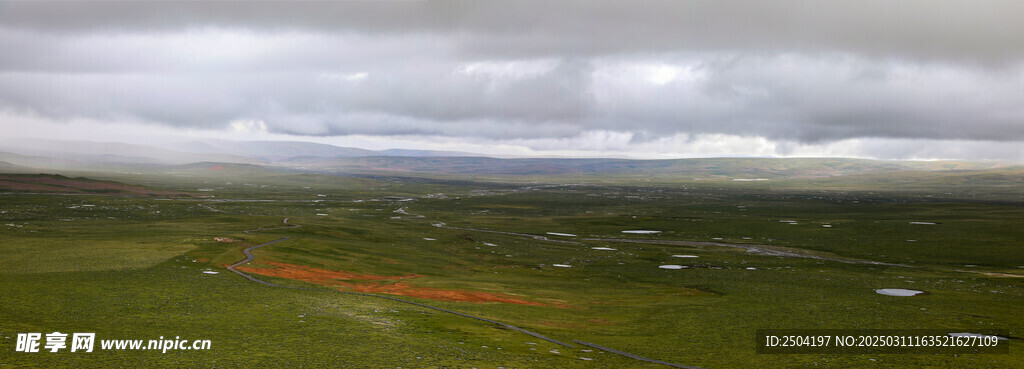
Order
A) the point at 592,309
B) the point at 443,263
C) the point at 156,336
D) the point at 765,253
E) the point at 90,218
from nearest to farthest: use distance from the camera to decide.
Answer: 1. the point at 156,336
2. the point at 592,309
3. the point at 443,263
4. the point at 765,253
5. the point at 90,218

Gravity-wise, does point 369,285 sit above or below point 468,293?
above

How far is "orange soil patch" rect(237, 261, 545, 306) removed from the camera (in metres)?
55.4

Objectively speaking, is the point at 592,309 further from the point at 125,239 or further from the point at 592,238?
the point at 592,238

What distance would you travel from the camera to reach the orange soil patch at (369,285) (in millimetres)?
55366

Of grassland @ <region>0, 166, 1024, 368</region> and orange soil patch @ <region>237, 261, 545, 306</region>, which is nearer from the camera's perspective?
grassland @ <region>0, 166, 1024, 368</region>

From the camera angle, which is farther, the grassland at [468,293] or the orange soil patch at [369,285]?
the orange soil patch at [369,285]

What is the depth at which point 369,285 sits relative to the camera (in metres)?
60.8

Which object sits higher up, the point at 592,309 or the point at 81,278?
the point at 81,278

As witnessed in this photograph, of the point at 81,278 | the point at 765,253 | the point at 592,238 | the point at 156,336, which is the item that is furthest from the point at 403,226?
the point at 156,336

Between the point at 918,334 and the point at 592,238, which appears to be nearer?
the point at 918,334

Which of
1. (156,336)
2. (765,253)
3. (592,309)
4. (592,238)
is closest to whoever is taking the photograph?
(156,336)

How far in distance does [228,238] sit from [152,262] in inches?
1052

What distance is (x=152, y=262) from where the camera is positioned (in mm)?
58188

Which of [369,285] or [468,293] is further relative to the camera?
[369,285]
